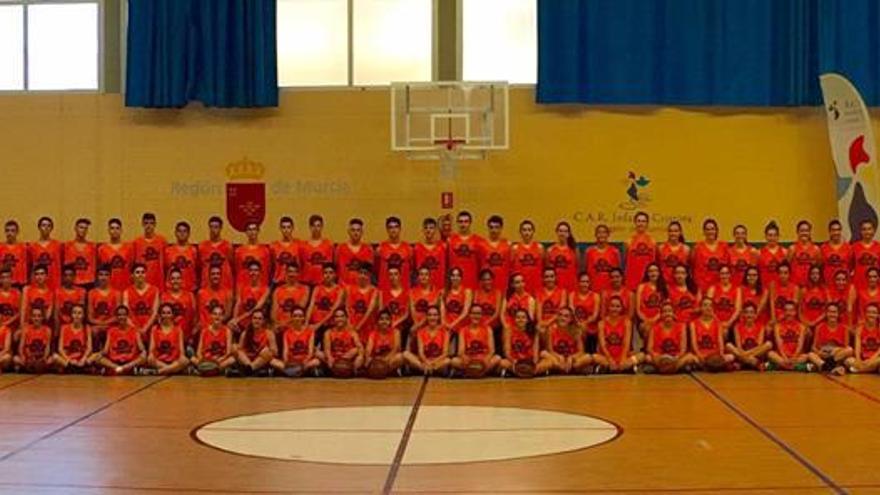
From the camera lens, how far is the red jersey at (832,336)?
1337cm

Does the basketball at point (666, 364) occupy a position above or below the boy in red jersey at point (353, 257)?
below

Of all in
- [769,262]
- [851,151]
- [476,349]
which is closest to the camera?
[476,349]

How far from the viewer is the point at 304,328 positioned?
13367 mm

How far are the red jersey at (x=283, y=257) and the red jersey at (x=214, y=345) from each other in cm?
113

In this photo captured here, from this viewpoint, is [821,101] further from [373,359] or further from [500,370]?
[373,359]

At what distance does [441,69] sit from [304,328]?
16.4 ft

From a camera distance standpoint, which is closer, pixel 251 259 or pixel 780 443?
pixel 780 443

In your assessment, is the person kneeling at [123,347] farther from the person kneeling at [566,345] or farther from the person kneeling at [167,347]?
the person kneeling at [566,345]

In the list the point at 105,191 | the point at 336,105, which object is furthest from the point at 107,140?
the point at 336,105

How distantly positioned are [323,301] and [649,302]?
389 cm

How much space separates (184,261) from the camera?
1402cm

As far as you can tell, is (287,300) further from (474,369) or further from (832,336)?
(832,336)

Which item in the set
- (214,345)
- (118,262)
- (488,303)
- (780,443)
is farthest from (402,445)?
(118,262)

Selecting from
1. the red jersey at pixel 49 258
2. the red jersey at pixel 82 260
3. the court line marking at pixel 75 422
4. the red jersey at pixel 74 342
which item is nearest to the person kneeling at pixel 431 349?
the court line marking at pixel 75 422
